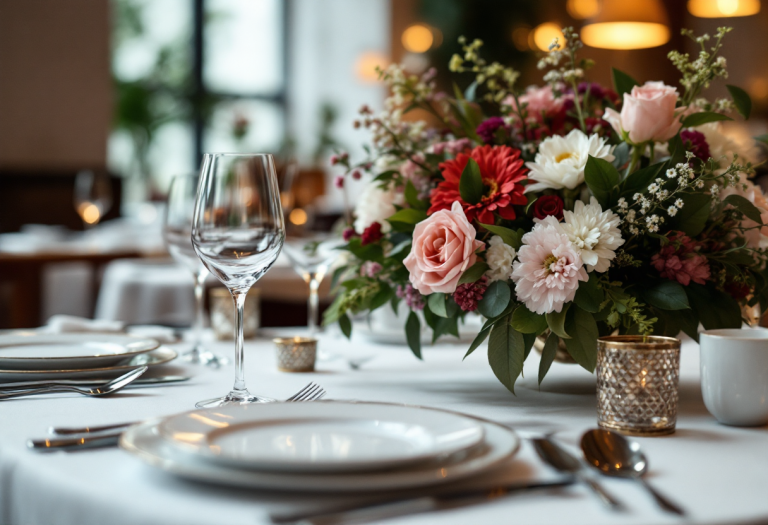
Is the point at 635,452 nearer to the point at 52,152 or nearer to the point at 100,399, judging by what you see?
the point at 100,399

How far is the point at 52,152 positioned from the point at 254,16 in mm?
3716

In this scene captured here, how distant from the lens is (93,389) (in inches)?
32.8

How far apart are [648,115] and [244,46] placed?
28.1 ft

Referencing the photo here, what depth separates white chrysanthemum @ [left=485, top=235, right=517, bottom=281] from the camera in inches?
31.5

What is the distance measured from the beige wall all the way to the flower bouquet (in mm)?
5516

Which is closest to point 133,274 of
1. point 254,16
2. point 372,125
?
point 372,125

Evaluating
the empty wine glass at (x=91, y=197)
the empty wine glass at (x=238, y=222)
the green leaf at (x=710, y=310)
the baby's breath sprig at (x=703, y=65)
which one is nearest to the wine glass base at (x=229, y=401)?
the empty wine glass at (x=238, y=222)

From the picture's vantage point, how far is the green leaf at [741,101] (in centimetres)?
92

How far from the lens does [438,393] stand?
91 cm

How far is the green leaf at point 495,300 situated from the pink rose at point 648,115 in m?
0.21

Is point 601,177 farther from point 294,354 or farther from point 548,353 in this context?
point 294,354

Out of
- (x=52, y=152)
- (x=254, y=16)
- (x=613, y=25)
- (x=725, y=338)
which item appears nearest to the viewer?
(x=725, y=338)

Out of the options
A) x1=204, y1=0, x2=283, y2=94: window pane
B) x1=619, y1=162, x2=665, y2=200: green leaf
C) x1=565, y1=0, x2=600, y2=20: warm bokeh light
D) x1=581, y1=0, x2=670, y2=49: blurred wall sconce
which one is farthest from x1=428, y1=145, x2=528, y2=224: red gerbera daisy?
x1=204, y1=0, x2=283, y2=94: window pane

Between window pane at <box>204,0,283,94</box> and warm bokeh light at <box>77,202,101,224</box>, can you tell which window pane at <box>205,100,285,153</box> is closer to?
window pane at <box>204,0,283,94</box>
